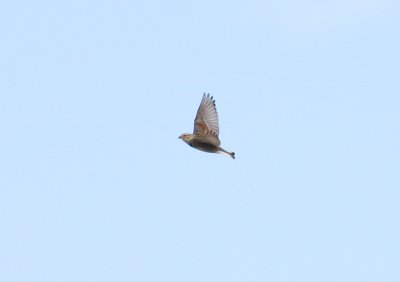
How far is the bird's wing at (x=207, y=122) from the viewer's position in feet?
122

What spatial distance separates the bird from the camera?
36688 mm

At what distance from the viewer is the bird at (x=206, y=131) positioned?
1444 inches

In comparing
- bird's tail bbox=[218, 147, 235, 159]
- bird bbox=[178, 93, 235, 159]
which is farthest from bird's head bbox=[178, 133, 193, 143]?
bird's tail bbox=[218, 147, 235, 159]

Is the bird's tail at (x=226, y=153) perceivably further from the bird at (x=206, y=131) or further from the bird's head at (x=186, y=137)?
the bird's head at (x=186, y=137)

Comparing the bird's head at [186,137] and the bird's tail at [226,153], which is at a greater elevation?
the bird's head at [186,137]

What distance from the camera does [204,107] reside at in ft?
128

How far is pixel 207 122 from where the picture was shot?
38.3 meters

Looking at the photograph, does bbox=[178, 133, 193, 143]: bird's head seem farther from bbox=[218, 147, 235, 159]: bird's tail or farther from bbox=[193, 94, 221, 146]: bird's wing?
bbox=[218, 147, 235, 159]: bird's tail

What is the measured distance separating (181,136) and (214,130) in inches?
46.8

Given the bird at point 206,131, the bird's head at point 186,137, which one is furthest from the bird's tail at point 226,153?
the bird's head at point 186,137

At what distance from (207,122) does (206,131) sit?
76 cm

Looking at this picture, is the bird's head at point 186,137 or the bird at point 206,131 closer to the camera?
the bird at point 206,131

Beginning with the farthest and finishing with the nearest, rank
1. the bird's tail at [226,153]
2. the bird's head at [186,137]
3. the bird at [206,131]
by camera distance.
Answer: the bird's head at [186,137], the bird at [206,131], the bird's tail at [226,153]

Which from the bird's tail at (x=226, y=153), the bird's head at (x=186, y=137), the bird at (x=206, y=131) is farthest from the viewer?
the bird's head at (x=186, y=137)
